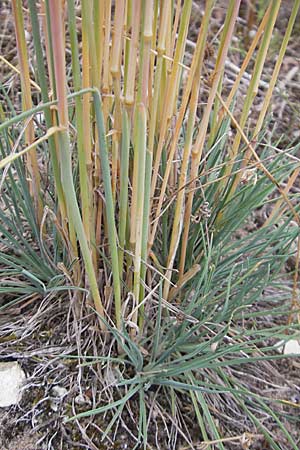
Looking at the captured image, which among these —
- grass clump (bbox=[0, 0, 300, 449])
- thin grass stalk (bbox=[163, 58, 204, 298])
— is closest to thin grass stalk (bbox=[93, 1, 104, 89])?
grass clump (bbox=[0, 0, 300, 449])

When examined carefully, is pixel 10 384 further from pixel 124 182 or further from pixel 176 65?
pixel 176 65

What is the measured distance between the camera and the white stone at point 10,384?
0.71 metres

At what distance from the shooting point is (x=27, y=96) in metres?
0.69

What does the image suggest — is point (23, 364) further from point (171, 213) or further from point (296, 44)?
point (296, 44)

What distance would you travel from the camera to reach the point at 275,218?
85 centimetres

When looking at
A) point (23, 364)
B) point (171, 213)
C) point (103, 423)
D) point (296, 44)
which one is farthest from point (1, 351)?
point (296, 44)

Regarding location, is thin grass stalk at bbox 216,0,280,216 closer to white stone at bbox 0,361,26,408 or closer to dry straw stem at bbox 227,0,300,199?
dry straw stem at bbox 227,0,300,199

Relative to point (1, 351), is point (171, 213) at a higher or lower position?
higher

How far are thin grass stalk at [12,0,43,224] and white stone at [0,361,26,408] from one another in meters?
0.21

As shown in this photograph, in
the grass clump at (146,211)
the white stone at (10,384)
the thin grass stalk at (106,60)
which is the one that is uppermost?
the thin grass stalk at (106,60)

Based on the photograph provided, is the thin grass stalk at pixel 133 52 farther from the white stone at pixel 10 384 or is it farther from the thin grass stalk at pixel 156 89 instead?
the white stone at pixel 10 384

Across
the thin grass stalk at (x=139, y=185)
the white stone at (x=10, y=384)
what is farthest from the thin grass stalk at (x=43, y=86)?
the white stone at (x=10, y=384)

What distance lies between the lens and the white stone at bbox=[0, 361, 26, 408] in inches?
28.0

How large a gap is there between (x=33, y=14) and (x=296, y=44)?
3.76ft
